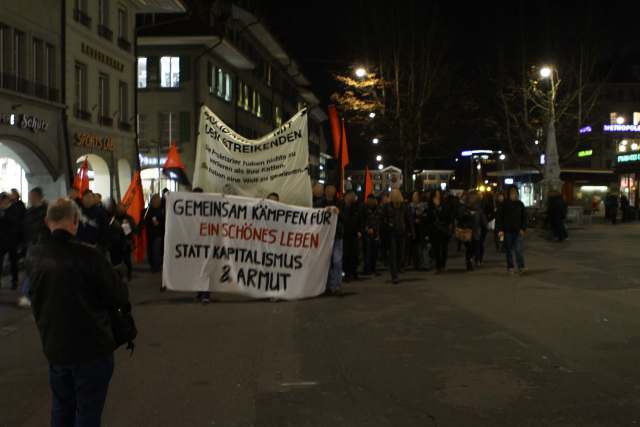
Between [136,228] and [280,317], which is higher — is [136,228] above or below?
above

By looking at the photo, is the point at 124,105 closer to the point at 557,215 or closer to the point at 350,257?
the point at 557,215

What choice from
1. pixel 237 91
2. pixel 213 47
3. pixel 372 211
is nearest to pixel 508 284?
pixel 372 211

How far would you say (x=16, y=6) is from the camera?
22.8 m

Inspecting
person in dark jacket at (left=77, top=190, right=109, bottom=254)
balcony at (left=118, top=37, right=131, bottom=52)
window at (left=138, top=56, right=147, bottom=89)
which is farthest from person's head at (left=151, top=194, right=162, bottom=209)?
window at (left=138, top=56, right=147, bottom=89)

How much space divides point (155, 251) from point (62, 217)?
465 inches

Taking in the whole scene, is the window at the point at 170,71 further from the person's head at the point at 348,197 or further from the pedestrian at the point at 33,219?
the pedestrian at the point at 33,219

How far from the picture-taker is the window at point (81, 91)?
89.5 feet

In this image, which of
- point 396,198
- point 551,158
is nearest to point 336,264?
point 396,198

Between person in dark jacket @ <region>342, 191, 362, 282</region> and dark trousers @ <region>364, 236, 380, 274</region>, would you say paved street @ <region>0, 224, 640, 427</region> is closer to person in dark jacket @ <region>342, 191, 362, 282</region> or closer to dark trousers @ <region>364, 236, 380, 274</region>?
person in dark jacket @ <region>342, 191, 362, 282</region>

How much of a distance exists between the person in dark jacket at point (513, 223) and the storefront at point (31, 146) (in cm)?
1461

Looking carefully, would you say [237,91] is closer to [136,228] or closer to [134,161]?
[134,161]

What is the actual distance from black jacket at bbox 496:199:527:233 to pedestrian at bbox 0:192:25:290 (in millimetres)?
8731

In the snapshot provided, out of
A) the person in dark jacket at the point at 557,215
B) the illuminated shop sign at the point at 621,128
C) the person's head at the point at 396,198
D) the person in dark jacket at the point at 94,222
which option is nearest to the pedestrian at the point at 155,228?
the person in dark jacket at the point at 94,222

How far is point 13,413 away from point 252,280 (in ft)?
19.4
